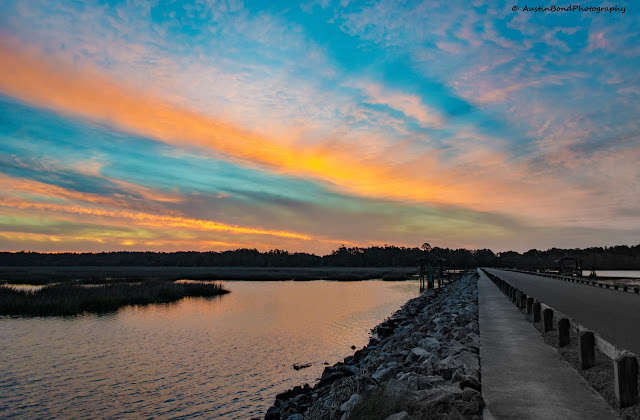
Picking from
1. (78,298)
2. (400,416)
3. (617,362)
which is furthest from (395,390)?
(78,298)

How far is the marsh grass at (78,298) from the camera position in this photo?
2661 centimetres

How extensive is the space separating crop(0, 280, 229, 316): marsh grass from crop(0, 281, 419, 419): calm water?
2.24 meters

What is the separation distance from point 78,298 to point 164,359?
682 inches

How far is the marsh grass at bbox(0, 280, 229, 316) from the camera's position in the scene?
26609 mm

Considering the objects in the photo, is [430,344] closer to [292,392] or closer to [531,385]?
[292,392]

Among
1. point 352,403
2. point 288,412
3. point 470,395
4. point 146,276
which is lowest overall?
point 288,412

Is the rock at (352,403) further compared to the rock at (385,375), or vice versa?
the rock at (385,375)

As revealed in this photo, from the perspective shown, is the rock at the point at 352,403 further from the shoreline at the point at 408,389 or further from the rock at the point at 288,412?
the rock at the point at 288,412

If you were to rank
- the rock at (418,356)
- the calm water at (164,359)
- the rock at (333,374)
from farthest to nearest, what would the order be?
the rock at (333,374), the calm water at (164,359), the rock at (418,356)

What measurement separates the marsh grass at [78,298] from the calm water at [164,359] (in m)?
2.24

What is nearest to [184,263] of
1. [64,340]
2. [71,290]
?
[71,290]

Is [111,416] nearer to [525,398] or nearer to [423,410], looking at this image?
[423,410]

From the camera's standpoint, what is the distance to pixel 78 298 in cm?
2917

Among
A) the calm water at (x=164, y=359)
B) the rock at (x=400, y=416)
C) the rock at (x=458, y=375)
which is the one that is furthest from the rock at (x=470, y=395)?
the calm water at (x=164, y=359)
